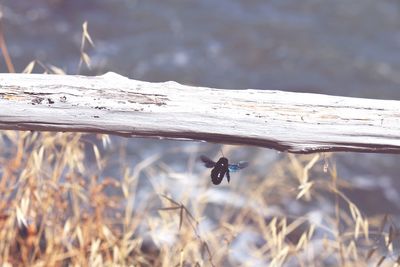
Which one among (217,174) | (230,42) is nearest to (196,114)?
(217,174)

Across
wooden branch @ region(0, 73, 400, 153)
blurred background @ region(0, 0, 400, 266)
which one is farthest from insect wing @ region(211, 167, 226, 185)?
blurred background @ region(0, 0, 400, 266)

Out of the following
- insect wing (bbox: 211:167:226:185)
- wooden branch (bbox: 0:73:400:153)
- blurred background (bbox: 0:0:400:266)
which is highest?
blurred background (bbox: 0:0:400:266)

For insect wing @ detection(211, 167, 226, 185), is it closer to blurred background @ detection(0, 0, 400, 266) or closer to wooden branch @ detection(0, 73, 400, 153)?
wooden branch @ detection(0, 73, 400, 153)

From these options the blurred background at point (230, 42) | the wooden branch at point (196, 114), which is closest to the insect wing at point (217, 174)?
the wooden branch at point (196, 114)

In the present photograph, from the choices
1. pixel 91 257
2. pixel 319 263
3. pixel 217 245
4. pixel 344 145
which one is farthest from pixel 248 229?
pixel 344 145

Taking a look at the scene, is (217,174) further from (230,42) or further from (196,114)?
(230,42)
